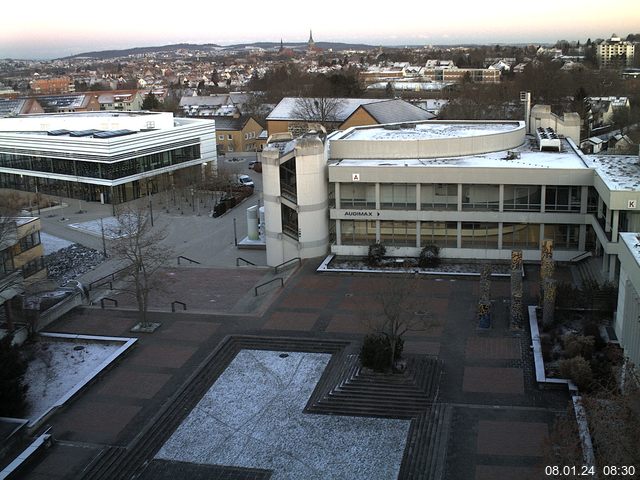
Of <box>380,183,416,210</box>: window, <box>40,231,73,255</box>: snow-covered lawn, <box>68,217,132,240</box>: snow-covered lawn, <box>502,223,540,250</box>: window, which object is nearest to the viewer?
<box>502,223,540,250</box>: window

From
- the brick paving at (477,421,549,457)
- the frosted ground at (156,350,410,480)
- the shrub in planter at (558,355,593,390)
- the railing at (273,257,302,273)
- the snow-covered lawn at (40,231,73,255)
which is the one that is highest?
the shrub in planter at (558,355,593,390)

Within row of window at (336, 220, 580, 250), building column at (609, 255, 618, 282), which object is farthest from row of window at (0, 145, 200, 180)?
building column at (609, 255, 618, 282)

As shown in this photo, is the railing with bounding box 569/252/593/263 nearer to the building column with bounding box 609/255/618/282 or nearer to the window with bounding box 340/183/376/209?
the building column with bounding box 609/255/618/282

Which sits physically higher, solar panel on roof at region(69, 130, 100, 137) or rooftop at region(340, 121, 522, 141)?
rooftop at region(340, 121, 522, 141)

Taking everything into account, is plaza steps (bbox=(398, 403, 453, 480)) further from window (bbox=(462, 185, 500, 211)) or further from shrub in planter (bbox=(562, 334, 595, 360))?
window (bbox=(462, 185, 500, 211))

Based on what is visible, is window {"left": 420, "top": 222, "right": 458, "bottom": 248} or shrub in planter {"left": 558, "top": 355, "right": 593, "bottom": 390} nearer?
shrub in planter {"left": 558, "top": 355, "right": 593, "bottom": 390}

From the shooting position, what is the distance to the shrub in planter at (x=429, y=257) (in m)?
34.4

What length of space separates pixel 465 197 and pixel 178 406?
18.6 meters

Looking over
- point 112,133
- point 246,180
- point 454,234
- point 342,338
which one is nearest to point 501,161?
point 454,234

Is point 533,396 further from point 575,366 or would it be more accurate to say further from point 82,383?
point 82,383

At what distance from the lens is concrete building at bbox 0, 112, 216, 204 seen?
57594 millimetres

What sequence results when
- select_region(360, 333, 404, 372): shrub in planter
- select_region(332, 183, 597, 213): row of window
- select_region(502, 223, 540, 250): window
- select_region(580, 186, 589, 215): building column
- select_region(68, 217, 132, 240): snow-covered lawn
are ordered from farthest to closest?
select_region(68, 217, 132, 240): snow-covered lawn → select_region(502, 223, 540, 250): window → select_region(332, 183, 597, 213): row of window → select_region(580, 186, 589, 215): building column → select_region(360, 333, 404, 372): shrub in planter

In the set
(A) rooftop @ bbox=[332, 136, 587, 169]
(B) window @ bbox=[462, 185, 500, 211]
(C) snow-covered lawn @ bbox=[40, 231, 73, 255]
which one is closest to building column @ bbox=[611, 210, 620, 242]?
(A) rooftop @ bbox=[332, 136, 587, 169]

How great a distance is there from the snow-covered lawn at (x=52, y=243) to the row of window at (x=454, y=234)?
1840 centimetres
